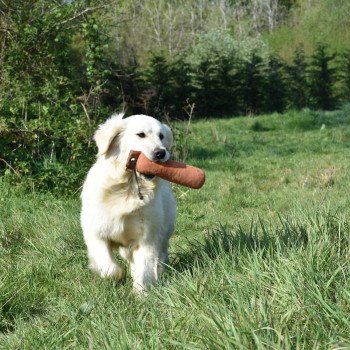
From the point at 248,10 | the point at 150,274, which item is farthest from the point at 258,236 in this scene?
Result: the point at 248,10

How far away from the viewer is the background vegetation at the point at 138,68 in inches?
320

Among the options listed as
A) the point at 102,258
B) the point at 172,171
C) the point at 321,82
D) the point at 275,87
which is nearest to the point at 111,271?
the point at 102,258

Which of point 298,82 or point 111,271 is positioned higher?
point 111,271

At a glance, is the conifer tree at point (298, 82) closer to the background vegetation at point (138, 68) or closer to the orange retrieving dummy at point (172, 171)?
the background vegetation at point (138, 68)

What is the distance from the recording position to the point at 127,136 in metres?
4.46

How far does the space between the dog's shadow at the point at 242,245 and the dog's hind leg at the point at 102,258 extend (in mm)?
420

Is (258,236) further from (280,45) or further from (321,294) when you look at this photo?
(280,45)

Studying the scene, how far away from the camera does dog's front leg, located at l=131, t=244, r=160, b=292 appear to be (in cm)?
423

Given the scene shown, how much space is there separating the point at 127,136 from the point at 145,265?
969mm

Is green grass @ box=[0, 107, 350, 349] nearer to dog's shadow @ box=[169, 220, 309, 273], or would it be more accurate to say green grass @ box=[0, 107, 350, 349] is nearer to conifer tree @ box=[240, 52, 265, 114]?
dog's shadow @ box=[169, 220, 309, 273]

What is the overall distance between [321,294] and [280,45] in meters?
37.6

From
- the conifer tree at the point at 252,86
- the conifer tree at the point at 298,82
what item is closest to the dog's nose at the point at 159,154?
the conifer tree at the point at 252,86

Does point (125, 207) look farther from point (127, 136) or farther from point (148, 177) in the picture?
point (127, 136)

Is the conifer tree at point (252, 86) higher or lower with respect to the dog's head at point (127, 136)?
lower
